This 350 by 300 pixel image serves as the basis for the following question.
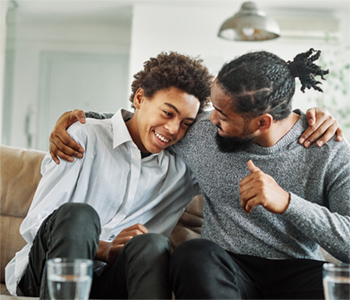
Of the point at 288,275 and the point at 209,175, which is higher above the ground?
the point at 209,175

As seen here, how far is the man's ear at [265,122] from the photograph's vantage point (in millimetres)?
1519

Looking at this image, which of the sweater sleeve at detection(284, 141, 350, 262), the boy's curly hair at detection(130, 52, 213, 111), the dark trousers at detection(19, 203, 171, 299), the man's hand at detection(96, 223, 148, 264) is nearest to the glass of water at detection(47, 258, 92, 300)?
the dark trousers at detection(19, 203, 171, 299)

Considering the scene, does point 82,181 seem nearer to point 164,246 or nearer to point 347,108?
point 164,246

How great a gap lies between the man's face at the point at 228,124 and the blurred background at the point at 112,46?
3316mm

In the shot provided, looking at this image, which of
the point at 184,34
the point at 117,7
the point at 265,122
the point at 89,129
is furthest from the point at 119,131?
the point at 117,7

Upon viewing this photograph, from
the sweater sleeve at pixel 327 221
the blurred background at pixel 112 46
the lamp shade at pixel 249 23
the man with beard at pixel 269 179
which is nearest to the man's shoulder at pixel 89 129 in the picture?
the man with beard at pixel 269 179

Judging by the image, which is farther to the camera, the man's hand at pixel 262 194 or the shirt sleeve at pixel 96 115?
the shirt sleeve at pixel 96 115

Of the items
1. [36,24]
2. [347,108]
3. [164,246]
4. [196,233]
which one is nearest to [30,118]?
[36,24]

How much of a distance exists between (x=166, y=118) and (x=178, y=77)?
147 mm

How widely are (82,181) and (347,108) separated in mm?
4260

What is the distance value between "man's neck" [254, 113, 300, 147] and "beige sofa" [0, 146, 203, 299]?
47 cm

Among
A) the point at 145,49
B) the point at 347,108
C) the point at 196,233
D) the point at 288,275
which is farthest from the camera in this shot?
the point at 145,49

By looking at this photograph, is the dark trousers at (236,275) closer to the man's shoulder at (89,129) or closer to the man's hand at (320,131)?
the man's hand at (320,131)

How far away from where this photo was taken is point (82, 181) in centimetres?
154
